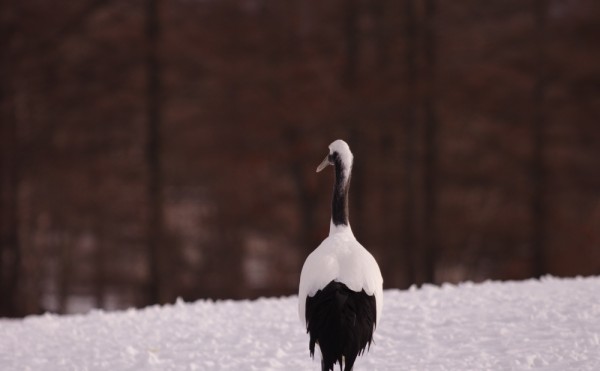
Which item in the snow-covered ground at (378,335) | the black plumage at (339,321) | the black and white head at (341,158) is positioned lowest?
the snow-covered ground at (378,335)

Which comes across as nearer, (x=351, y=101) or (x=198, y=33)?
(x=351, y=101)

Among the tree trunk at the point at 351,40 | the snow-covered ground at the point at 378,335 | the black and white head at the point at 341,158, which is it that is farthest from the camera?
the tree trunk at the point at 351,40

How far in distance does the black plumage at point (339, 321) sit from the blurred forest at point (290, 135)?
34.9 ft

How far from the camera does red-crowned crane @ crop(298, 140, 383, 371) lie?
257 inches

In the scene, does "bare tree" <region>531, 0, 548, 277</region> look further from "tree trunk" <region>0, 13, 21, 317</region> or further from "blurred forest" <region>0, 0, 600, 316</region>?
"tree trunk" <region>0, 13, 21, 317</region>

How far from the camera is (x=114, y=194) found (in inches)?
799

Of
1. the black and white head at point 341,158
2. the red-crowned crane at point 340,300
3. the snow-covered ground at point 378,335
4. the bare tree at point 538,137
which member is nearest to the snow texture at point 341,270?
the red-crowned crane at point 340,300

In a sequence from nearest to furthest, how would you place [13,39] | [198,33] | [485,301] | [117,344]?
[117,344] < [485,301] < [13,39] < [198,33]

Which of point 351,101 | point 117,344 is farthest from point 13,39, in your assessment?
point 117,344

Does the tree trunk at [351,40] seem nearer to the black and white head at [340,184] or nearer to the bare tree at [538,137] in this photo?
the bare tree at [538,137]

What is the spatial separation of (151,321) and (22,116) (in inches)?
341

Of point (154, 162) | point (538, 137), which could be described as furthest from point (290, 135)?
point (538, 137)

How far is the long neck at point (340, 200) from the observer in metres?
7.34

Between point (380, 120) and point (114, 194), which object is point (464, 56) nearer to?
point (380, 120)
